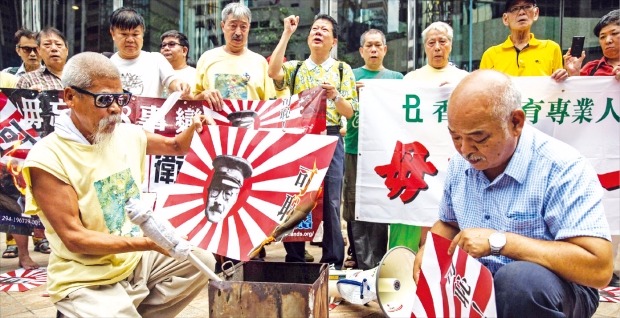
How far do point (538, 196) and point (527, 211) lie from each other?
2.4 inches

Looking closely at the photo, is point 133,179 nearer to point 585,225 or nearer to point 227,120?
point 227,120

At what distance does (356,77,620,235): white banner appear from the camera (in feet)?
12.9

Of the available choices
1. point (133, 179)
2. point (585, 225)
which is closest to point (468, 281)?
point (585, 225)

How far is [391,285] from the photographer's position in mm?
3094

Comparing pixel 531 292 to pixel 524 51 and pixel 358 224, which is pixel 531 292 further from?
pixel 524 51

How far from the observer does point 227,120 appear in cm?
402

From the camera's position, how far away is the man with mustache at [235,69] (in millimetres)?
4152

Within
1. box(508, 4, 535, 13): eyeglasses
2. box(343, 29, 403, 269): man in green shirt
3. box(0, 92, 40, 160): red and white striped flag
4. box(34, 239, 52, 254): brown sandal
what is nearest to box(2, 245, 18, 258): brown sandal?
box(34, 239, 52, 254): brown sandal

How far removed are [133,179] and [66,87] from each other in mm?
477

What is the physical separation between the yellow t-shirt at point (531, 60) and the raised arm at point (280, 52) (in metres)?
1.49

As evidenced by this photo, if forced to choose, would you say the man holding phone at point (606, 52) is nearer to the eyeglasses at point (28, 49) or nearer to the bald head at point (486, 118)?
the bald head at point (486, 118)

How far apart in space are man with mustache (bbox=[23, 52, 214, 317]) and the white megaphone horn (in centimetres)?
95

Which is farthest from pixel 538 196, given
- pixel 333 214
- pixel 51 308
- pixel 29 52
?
pixel 29 52

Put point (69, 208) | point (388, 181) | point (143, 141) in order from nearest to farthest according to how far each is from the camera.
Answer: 1. point (69, 208)
2. point (143, 141)
3. point (388, 181)
